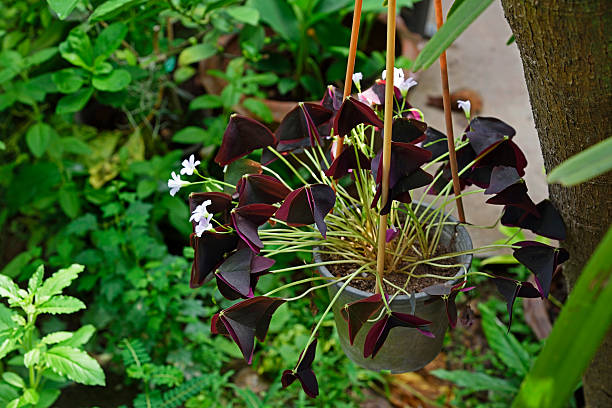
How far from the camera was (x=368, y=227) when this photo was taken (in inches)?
32.9

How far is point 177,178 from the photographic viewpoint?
776mm

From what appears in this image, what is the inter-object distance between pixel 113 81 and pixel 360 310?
2.95ft

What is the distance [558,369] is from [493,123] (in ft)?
1.63

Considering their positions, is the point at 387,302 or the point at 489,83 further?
the point at 489,83

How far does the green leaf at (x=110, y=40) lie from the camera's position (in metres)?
1.33

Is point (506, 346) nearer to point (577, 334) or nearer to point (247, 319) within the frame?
point (247, 319)

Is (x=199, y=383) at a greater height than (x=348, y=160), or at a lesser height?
lesser

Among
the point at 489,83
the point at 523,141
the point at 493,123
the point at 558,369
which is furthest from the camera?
the point at 489,83

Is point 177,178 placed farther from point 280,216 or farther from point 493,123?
point 493,123

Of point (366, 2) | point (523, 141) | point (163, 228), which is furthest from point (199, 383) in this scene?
point (523, 141)

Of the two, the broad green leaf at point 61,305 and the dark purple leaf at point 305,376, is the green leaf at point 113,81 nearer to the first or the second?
the broad green leaf at point 61,305

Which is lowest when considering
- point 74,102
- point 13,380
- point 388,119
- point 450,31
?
point 13,380

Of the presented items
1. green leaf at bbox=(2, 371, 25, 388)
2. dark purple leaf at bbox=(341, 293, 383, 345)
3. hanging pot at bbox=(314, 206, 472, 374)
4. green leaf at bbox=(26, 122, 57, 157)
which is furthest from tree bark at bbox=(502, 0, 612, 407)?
green leaf at bbox=(26, 122, 57, 157)

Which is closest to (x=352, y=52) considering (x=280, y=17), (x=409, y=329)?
(x=409, y=329)
